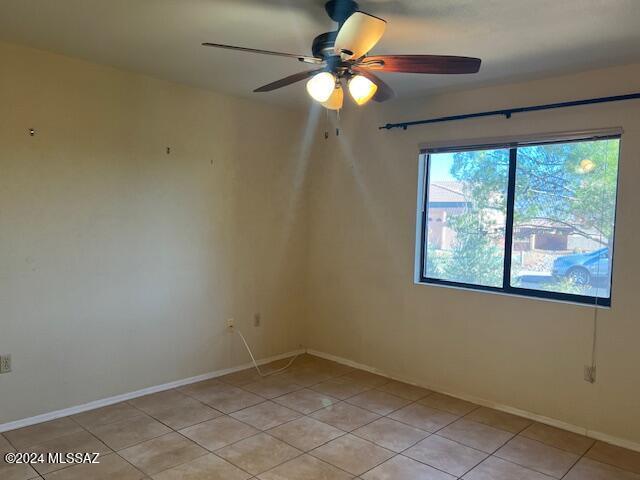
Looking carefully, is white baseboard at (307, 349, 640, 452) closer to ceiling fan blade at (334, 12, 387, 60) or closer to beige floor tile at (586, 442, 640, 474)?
beige floor tile at (586, 442, 640, 474)

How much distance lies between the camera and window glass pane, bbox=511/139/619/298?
9.90 feet

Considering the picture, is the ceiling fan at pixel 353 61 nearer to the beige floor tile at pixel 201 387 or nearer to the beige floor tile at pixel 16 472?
the beige floor tile at pixel 16 472

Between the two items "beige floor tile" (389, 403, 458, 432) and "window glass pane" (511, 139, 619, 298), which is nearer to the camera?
"window glass pane" (511, 139, 619, 298)

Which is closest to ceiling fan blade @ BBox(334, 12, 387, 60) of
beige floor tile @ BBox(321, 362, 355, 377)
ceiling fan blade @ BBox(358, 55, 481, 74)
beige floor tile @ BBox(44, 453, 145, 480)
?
ceiling fan blade @ BBox(358, 55, 481, 74)

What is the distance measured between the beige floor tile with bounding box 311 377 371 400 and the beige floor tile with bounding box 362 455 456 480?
968 millimetres

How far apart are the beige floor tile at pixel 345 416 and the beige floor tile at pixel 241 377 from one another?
0.82 meters

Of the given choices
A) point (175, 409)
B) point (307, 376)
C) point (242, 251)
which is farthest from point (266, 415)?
point (242, 251)

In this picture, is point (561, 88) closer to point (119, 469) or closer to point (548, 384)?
point (548, 384)

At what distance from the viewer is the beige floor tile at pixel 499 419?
313 cm

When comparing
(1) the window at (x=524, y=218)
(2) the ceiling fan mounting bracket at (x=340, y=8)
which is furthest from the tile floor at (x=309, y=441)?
(2) the ceiling fan mounting bracket at (x=340, y=8)

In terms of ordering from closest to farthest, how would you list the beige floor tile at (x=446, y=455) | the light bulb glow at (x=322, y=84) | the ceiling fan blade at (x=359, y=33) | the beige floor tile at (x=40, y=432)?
the ceiling fan blade at (x=359, y=33), the light bulb glow at (x=322, y=84), the beige floor tile at (x=446, y=455), the beige floor tile at (x=40, y=432)

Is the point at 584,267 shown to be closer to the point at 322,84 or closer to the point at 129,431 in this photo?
the point at 322,84

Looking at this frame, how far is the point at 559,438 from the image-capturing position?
2.99 metres

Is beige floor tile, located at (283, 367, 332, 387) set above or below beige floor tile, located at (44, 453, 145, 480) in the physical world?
above
